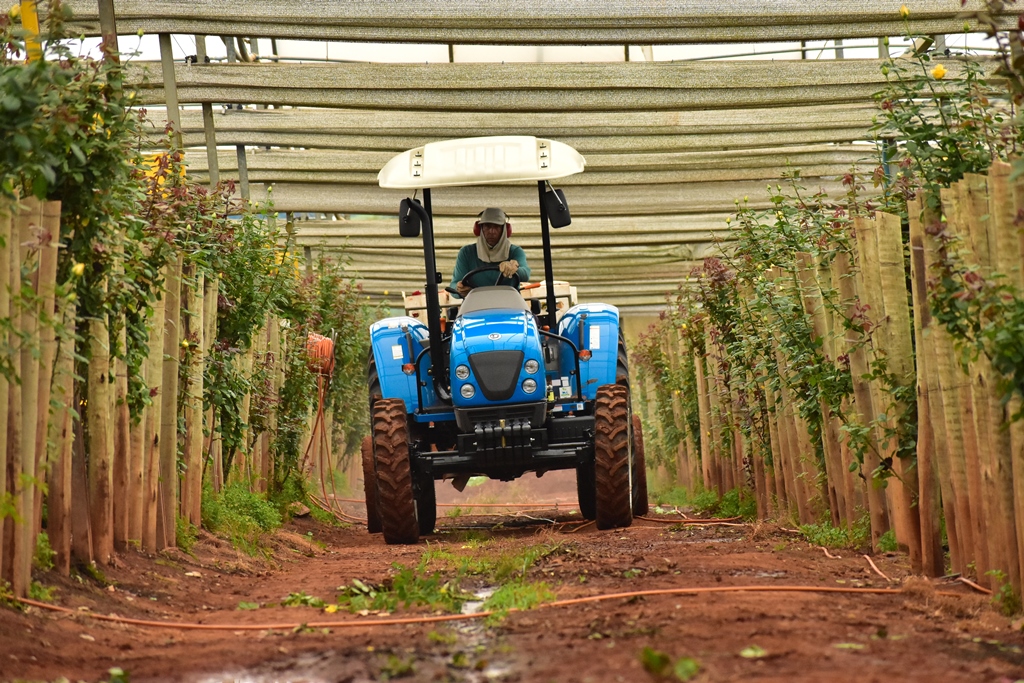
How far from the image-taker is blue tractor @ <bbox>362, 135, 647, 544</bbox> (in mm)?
8078

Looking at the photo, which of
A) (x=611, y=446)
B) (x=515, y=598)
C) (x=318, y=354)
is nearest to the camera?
(x=515, y=598)

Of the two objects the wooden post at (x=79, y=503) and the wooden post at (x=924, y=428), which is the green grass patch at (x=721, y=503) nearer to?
the wooden post at (x=924, y=428)

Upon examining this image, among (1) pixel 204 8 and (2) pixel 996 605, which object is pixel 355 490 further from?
(2) pixel 996 605

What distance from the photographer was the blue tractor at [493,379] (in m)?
8.08

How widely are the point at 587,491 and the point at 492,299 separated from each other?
6.50 feet

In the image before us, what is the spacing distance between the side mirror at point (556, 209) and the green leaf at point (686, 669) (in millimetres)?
5253

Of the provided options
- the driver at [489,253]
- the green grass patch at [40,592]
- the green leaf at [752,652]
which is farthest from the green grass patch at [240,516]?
the green leaf at [752,652]

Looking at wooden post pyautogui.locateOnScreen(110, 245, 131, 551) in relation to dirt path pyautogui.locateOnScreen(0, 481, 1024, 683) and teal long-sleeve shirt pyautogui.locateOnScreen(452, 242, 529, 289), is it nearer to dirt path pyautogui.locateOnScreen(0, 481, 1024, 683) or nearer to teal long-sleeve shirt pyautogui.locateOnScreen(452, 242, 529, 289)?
dirt path pyautogui.locateOnScreen(0, 481, 1024, 683)

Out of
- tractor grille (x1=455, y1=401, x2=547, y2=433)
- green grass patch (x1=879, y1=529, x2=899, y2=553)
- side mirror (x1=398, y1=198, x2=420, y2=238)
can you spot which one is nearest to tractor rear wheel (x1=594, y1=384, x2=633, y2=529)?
tractor grille (x1=455, y1=401, x2=547, y2=433)

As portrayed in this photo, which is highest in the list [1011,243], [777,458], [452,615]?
[1011,243]

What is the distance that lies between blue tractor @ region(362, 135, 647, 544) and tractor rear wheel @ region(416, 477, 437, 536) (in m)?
0.20

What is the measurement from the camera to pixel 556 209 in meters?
8.41

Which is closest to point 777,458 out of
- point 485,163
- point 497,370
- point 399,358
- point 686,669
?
point 497,370

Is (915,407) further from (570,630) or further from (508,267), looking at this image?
(508,267)
